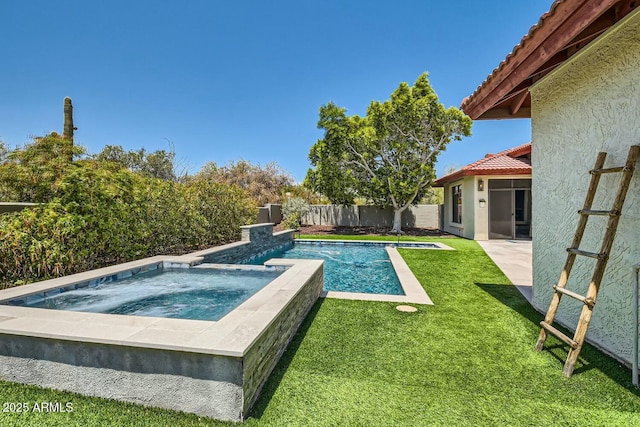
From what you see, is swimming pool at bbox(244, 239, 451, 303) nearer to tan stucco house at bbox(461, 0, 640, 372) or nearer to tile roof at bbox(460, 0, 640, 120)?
tan stucco house at bbox(461, 0, 640, 372)

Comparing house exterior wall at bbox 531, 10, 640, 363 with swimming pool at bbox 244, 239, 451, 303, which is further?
swimming pool at bbox 244, 239, 451, 303

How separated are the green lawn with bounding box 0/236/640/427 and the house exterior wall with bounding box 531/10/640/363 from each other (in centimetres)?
58

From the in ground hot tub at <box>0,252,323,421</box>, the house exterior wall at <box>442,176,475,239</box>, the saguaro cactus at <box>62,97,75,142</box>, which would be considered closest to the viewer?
the in ground hot tub at <box>0,252,323,421</box>

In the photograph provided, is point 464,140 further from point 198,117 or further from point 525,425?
point 198,117

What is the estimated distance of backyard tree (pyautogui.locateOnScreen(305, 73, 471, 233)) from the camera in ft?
59.5

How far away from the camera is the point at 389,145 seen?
1952 cm

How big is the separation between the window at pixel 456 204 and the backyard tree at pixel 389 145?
1.86 m

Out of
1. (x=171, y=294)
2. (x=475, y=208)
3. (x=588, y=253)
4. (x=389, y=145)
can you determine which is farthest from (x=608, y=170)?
(x=389, y=145)

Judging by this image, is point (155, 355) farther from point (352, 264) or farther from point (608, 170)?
point (352, 264)

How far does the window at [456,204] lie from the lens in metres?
19.1

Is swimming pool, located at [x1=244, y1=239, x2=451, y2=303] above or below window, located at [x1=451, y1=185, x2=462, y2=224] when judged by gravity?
below

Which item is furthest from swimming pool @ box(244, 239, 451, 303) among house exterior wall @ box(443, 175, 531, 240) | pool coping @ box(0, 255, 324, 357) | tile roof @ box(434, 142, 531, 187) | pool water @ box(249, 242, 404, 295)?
tile roof @ box(434, 142, 531, 187)

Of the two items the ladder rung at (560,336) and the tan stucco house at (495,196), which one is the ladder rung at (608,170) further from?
the tan stucco house at (495,196)

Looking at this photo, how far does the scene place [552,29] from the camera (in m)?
3.76
